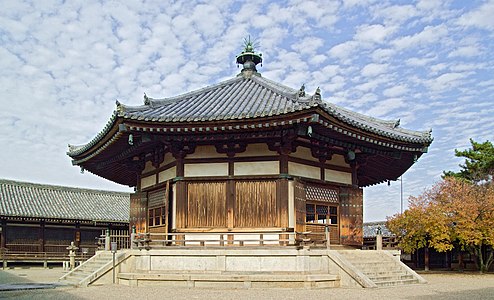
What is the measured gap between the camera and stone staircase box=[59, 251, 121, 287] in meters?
17.1

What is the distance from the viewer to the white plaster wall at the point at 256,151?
18094 millimetres

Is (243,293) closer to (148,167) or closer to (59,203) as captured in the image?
(148,167)

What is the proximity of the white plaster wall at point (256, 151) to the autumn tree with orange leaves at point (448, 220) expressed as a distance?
1379 centimetres

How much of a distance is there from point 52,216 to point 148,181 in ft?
76.1

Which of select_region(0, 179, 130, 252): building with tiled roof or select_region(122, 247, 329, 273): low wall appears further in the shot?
select_region(0, 179, 130, 252): building with tiled roof

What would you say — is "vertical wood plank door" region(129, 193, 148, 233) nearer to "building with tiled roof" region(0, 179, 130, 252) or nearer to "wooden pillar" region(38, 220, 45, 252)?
"building with tiled roof" region(0, 179, 130, 252)

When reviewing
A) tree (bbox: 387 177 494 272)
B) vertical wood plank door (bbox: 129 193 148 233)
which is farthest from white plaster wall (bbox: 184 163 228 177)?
tree (bbox: 387 177 494 272)

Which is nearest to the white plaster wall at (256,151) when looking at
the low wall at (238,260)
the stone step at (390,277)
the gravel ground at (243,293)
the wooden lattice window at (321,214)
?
the wooden lattice window at (321,214)

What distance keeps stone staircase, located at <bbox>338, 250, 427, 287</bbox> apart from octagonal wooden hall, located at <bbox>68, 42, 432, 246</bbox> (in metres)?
1.48

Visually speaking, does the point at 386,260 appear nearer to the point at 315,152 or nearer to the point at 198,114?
the point at 315,152

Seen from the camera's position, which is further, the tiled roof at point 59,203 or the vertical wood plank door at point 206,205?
the tiled roof at point 59,203

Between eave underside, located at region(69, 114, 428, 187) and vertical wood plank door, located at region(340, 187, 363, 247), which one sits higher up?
eave underside, located at region(69, 114, 428, 187)

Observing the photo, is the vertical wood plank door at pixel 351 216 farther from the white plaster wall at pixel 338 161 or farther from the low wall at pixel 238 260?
the low wall at pixel 238 260

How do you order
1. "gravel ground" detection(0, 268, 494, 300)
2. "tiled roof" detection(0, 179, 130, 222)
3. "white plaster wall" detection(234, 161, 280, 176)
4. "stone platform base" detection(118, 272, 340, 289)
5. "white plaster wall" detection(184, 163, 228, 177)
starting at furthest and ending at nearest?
"tiled roof" detection(0, 179, 130, 222) < "white plaster wall" detection(184, 163, 228, 177) < "white plaster wall" detection(234, 161, 280, 176) < "stone platform base" detection(118, 272, 340, 289) < "gravel ground" detection(0, 268, 494, 300)
